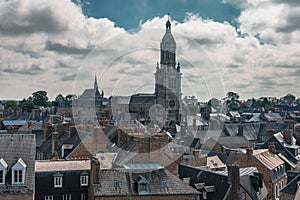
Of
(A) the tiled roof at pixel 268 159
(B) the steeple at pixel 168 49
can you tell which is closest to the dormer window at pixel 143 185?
(A) the tiled roof at pixel 268 159

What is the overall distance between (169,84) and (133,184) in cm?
4539

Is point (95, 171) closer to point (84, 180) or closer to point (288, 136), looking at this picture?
point (84, 180)

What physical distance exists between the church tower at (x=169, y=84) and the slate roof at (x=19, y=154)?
36.4 meters

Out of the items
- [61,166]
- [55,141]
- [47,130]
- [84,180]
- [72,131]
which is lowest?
[84,180]

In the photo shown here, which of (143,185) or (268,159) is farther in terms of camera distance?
(268,159)

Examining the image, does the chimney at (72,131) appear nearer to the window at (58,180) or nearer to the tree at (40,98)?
the window at (58,180)

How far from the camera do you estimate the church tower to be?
7176 centimetres

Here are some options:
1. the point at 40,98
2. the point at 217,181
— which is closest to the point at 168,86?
the point at 217,181

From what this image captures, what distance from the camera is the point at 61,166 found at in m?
32.6

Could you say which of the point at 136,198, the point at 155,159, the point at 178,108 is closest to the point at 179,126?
the point at 178,108

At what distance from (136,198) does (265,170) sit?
19336 millimetres

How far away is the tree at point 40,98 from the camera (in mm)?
186000

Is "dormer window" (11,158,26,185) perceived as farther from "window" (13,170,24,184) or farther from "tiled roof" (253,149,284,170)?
"tiled roof" (253,149,284,170)

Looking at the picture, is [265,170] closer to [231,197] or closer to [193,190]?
[231,197]
